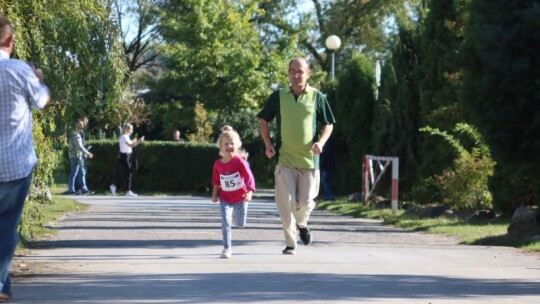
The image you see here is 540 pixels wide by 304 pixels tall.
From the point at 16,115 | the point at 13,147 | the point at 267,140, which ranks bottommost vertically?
the point at 13,147

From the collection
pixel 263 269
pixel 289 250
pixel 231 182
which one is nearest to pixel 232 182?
pixel 231 182

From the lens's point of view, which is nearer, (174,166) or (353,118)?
(353,118)

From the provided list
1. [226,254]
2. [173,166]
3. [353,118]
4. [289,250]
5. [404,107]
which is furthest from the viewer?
[173,166]

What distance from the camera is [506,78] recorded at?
1396 cm

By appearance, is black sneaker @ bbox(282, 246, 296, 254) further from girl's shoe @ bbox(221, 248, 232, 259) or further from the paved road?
girl's shoe @ bbox(221, 248, 232, 259)

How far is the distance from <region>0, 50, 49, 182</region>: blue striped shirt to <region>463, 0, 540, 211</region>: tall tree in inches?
267

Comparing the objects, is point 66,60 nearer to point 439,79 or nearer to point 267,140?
point 267,140

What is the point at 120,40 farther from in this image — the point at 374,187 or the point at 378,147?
the point at 378,147

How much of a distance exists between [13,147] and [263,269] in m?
3.31

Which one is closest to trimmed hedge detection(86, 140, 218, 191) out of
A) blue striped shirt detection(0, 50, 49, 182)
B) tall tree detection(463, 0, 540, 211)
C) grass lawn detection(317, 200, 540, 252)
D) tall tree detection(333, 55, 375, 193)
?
tall tree detection(333, 55, 375, 193)

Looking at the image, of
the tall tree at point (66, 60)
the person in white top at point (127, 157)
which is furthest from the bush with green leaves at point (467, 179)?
the person in white top at point (127, 157)

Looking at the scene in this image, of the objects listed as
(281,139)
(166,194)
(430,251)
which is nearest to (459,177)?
(430,251)

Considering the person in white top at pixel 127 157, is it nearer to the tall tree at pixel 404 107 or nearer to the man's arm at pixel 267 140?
the tall tree at pixel 404 107

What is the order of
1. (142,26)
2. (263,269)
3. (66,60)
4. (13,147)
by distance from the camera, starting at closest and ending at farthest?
(13,147)
(263,269)
(66,60)
(142,26)
